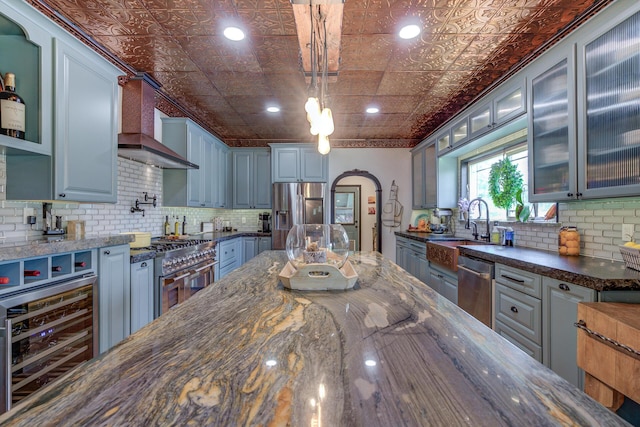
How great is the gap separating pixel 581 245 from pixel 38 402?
3.14 meters

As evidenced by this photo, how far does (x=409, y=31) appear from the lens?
2355mm

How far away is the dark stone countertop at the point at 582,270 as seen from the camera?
1.50m

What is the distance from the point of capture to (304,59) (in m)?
2.22

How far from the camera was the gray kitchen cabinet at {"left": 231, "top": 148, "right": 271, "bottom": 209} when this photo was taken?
5.54 metres

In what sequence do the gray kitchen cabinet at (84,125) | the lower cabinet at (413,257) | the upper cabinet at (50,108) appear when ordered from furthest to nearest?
the lower cabinet at (413,257), the gray kitchen cabinet at (84,125), the upper cabinet at (50,108)

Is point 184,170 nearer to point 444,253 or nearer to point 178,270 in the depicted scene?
point 178,270

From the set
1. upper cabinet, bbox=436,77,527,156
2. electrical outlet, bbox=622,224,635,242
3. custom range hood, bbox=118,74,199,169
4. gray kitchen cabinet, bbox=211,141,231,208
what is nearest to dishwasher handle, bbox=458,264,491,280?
electrical outlet, bbox=622,224,635,242

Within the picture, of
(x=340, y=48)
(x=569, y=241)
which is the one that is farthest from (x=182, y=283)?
(x=569, y=241)

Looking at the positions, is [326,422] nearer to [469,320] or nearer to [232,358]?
[232,358]

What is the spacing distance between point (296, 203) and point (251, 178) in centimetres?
105

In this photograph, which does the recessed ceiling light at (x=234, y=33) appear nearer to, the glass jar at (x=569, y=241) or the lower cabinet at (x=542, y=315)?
the lower cabinet at (x=542, y=315)

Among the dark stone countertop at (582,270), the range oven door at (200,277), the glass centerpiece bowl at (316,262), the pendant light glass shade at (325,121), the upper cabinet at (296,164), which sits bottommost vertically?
the range oven door at (200,277)

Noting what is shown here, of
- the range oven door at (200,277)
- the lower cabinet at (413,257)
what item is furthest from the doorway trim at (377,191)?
the range oven door at (200,277)

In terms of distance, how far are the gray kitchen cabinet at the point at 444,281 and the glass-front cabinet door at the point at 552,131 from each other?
A: 3.52 feet
